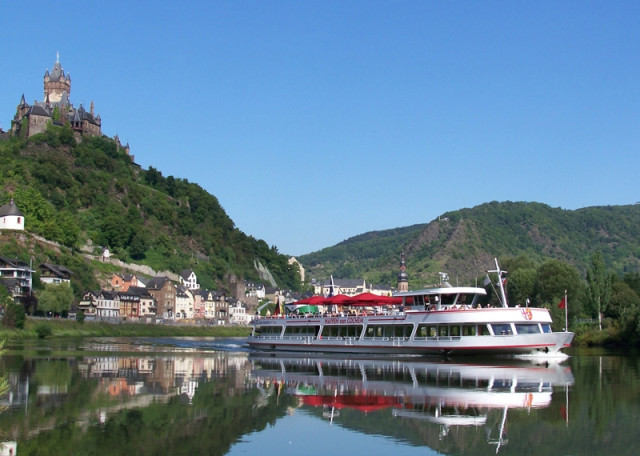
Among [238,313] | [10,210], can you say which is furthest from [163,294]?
[10,210]

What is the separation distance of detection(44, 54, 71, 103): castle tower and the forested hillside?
12.4m

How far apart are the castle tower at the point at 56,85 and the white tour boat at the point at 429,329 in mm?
119087

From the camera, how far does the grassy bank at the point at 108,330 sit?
80625 mm

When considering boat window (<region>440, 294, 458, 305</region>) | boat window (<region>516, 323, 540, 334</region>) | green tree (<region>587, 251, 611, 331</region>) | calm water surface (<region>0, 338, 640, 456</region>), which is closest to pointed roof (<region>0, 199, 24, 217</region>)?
green tree (<region>587, 251, 611, 331</region>)

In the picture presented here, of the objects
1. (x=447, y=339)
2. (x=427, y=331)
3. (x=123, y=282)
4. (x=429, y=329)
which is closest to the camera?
(x=447, y=339)

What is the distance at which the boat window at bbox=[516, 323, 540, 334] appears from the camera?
158ft

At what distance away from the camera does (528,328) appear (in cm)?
4809

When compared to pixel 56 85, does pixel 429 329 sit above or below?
below

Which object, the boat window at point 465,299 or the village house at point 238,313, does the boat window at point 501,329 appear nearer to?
the boat window at point 465,299

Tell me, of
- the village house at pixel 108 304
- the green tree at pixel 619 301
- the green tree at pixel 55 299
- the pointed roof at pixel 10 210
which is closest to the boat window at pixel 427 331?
the green tree at pixel 619 301

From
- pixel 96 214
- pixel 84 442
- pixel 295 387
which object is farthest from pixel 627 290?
pixel 96 214

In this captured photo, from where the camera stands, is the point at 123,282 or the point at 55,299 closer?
the point at 55,299

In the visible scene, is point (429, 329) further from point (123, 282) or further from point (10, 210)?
point (10, 210)

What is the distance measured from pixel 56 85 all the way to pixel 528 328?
141733 millimetres
